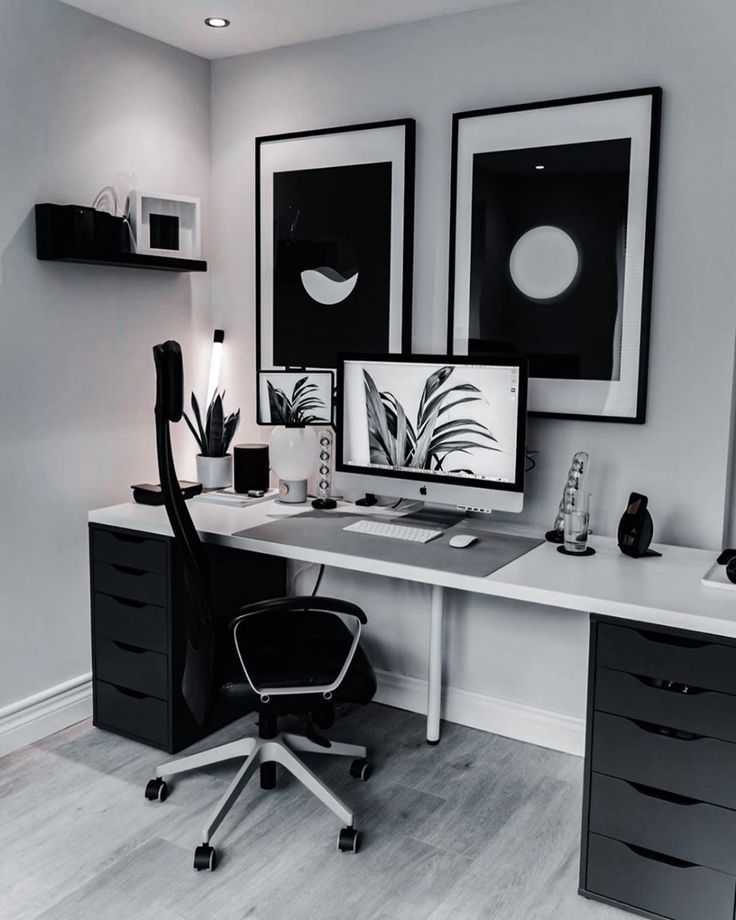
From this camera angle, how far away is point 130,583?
2801mm

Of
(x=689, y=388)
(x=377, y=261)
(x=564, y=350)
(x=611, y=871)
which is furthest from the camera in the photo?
(x=377, y=261)

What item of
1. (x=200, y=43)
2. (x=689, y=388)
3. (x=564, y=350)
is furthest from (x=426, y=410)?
(x=200, y=43)

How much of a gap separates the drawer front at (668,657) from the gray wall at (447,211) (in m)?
0.65

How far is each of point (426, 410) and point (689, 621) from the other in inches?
43.2

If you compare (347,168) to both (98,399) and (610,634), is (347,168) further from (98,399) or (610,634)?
(610,634)

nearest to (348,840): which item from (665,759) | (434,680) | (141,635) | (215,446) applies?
(434,680)

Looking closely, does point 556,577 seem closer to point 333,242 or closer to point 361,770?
point 361,770

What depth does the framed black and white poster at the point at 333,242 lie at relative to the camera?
2.96 metres

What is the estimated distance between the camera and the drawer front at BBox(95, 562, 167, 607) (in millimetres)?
2730

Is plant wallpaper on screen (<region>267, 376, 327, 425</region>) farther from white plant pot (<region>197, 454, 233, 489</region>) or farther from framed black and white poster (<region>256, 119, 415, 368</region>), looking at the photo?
white plant pot (<region>197, 454, 233, 489</region>)

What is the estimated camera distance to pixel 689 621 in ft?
6.32

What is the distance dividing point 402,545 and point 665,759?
2.96ft

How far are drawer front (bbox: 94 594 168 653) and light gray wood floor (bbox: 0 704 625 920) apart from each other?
0.35 metres

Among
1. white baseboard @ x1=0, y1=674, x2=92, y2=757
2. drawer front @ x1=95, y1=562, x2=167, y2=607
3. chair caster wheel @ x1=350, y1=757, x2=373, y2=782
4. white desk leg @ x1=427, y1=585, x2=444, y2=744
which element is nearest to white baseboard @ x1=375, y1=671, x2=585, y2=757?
white desk leg @ x1=427, y1=585, x2=444, y2=744
